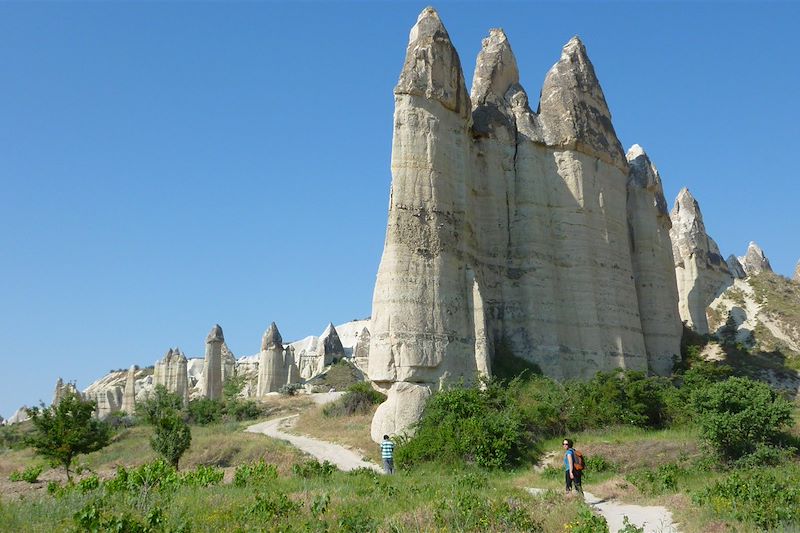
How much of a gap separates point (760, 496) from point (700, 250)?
4395 centimetres

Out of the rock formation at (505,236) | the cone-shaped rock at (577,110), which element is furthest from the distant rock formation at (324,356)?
the cone-shaped rock at (577,110)

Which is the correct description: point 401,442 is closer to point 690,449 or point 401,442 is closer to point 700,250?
point 690,449

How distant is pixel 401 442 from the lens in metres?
19.8

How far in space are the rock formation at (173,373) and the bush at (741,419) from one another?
37.8 m

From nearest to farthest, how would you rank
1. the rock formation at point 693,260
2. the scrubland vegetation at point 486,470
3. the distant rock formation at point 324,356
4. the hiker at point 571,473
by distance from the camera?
the scrubland vegetation at point 486,470 < the hiker at point 571,473 < the rock formation at point 693,260 < the distant rock formation at point 324,356

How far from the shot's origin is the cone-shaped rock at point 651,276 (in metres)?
32.7

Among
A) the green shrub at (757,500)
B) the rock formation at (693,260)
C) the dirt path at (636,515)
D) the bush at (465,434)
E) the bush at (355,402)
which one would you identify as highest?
the rock formation at (693,260)

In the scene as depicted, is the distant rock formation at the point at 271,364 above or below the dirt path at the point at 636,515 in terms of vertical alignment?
above

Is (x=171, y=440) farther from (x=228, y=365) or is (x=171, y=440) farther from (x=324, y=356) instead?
(x=228, y=365)

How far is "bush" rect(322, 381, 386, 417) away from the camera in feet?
93.6

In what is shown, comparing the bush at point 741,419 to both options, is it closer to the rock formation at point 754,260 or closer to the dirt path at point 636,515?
the dirt path at point 636,515

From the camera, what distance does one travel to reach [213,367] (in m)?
44.9

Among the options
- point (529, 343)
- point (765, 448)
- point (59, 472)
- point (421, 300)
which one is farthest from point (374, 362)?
point (59, 472)

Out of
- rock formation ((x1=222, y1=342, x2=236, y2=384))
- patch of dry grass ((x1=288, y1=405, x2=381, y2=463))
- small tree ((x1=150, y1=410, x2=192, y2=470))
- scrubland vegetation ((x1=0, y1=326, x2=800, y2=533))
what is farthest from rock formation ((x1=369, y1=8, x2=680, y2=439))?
rock formation ((x1=222, y1=342, x2=236, y2=384))
